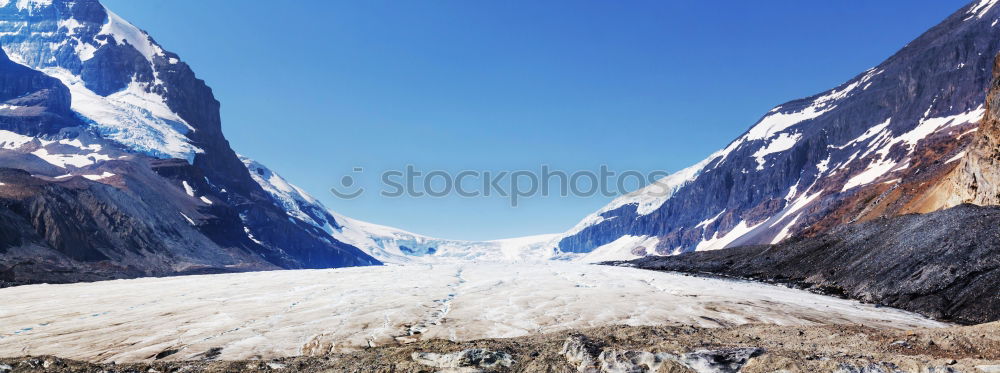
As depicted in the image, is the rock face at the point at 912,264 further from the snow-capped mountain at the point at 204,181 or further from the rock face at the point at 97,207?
the rock face at the point at 97,207

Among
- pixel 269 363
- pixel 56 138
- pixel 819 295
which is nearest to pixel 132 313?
pixel 269 363

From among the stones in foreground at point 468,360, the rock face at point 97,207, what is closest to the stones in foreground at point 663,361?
the stones in foreground at point 468,360

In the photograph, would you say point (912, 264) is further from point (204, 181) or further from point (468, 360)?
point (204, 181)

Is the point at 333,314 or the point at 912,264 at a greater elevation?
the point at 912,264

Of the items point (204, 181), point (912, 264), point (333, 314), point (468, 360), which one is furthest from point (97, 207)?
point (912, 264)

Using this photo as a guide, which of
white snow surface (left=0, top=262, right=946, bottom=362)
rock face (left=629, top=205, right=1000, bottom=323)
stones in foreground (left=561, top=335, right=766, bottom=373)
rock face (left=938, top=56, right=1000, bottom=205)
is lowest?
white snow surface (left=0, top=262, right=946, bottom=362)

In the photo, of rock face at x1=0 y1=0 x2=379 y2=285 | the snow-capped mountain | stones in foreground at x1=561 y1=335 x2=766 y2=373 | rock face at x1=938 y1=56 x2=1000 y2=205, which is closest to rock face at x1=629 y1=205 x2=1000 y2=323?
rock face at x1=938 y1=56 x2=1000 y2=205

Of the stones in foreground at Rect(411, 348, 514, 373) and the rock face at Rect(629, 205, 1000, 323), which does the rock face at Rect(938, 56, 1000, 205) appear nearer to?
the rock face at Rect(629, 205, 1000, 323)
